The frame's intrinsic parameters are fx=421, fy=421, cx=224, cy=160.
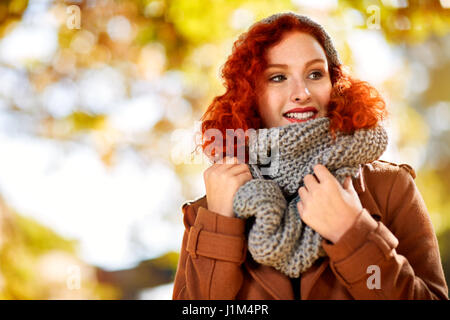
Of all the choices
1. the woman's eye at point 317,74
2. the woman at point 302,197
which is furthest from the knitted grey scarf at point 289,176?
the woman's eye at point 317,74

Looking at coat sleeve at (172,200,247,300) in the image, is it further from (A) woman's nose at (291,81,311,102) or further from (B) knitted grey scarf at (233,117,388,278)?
(A) woman's nose at (291,81,311,102)

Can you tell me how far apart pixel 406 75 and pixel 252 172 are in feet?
7.83

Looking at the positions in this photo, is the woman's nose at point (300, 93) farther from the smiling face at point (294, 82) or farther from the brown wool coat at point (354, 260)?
the brown wool coat at point (354, 260)

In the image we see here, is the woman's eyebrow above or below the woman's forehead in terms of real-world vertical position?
below

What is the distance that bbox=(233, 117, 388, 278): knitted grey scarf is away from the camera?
910 millimetres

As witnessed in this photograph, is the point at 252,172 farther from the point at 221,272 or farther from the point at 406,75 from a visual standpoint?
the point at 406,75

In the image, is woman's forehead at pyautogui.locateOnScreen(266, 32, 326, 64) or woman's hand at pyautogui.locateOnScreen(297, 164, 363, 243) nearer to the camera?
woman's hand at pyautogui.locateOnScreen(297, 164, 363, 243)

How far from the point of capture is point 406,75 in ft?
9.87

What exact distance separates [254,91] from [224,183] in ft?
0.89

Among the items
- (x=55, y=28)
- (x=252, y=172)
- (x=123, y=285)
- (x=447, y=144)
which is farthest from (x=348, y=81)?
(x=447, y=144)

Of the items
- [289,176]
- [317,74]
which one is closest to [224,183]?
[289,176]

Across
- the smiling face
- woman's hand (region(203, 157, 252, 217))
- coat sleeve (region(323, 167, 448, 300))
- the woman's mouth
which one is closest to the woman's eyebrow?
the smiling face

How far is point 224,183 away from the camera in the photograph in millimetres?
1011
